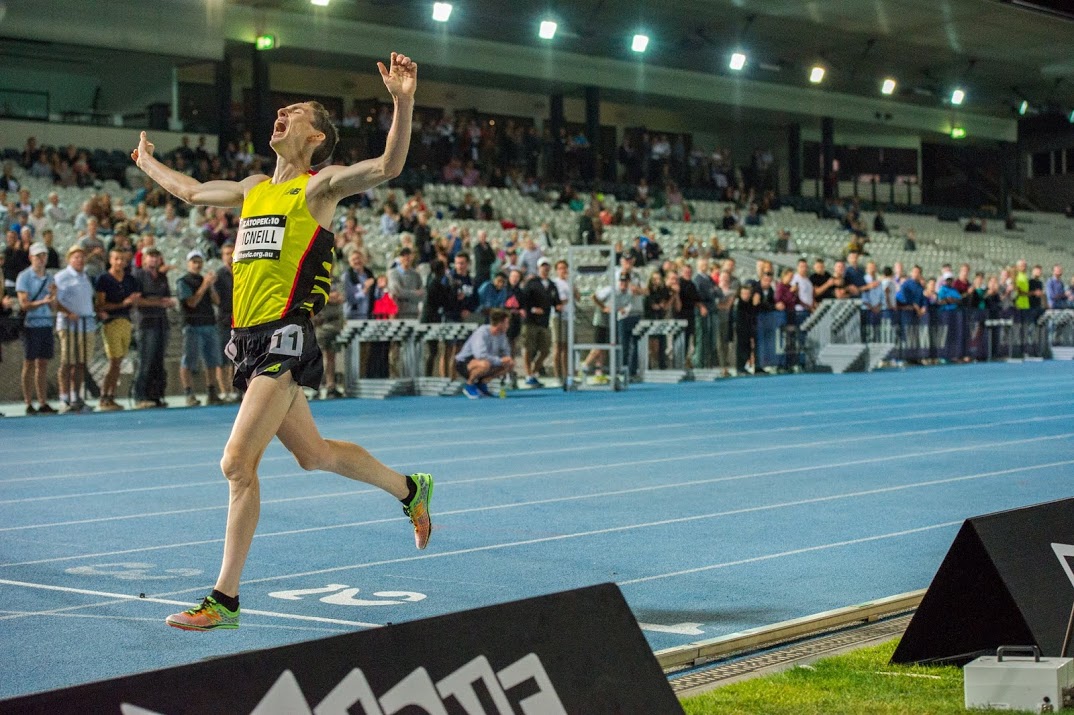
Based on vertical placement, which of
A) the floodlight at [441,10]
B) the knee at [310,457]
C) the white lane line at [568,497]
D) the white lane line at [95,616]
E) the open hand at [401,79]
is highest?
the floodlight at [441,10]

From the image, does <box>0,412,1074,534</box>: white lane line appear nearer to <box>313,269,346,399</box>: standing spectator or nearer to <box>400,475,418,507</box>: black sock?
<box>400,475,418,507</box>: black sock

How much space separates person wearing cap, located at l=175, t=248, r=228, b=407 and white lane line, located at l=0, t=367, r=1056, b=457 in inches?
92.8

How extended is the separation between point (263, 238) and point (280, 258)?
0.10 meters

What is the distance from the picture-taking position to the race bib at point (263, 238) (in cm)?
527

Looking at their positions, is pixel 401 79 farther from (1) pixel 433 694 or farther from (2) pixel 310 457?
(1) pixel 433 694

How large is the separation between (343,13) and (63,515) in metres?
28.7

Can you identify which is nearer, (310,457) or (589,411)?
(310,457)

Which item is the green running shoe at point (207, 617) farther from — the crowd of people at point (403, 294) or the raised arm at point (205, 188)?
the crowd of people at point (403, 294)

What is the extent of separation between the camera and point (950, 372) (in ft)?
85.1

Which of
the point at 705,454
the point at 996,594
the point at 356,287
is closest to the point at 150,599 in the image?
the point at 996,594

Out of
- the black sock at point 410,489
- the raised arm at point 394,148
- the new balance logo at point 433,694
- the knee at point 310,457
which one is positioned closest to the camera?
the new balance logo at point 433,694

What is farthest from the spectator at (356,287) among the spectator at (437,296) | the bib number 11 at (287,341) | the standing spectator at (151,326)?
the bib number 11 at (287,341)

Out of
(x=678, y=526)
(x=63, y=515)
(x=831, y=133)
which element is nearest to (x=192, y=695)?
(x=678, y=526)

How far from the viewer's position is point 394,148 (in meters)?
5.08
